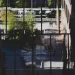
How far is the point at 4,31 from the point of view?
3666 cm

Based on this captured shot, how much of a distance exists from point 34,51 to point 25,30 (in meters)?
0.97

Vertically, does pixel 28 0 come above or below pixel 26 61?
above

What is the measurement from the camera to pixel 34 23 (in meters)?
36.5

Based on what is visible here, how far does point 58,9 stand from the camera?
36.5 metres

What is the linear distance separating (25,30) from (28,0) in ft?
4.19

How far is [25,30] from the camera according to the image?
1438 inches

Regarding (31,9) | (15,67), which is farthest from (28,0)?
(15,67)

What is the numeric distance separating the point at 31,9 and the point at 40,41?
Result: 1.41 metres

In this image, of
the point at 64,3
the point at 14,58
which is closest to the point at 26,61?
the point at 14,58

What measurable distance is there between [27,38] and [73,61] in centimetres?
218

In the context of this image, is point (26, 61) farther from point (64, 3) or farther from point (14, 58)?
point (64, 3)

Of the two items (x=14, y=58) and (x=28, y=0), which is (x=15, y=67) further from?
(x=28, y=0)

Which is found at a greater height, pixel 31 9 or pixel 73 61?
pixel 31 9

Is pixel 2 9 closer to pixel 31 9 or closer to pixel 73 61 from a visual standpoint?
pixel 31 9
